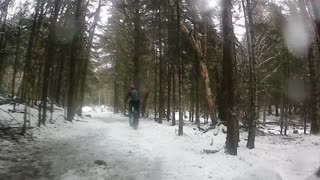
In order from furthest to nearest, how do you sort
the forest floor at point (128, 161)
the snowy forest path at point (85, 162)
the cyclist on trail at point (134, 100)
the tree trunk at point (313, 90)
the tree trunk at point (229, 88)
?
the tree trunk at point (313, 90) < the cyclist on trail at point (134, 100) < the tree trunk at point (229, 88) < the forest floor at point (128, 161) < the snowy forest path at point (85, 162)

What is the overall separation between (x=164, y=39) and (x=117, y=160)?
699 inches

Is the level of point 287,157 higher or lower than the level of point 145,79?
lower

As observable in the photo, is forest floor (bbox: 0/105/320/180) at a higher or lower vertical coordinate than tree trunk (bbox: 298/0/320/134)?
lower

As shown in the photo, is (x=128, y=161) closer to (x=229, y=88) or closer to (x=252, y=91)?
(x=229, y=88)

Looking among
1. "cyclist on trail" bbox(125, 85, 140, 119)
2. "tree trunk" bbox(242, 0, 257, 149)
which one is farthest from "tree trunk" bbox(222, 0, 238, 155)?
"cyclist on trail" bbox(125, 85, 140, 119)

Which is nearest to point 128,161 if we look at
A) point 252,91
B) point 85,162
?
point 85,162

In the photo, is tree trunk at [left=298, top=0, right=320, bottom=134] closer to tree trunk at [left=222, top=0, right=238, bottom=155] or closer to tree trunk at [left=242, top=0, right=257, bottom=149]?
tree trunk at [left=242, top=0, right=257, bottom=149]

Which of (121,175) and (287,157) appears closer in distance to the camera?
(121,175)

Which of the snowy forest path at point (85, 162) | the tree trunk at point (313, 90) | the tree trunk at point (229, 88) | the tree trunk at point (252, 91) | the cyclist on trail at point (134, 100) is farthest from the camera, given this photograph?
the tree trunk at point (313, 90)

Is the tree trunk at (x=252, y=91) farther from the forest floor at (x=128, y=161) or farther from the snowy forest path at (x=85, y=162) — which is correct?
the snowy forest path at (x=85, y=162)

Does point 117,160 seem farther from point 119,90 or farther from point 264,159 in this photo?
point 119,90

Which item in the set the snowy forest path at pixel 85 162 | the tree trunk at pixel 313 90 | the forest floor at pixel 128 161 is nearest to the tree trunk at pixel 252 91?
the forest floor at pixel 128 161

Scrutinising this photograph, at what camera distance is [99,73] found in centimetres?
3984

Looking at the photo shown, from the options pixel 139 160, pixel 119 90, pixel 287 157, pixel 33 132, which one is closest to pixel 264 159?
pixel 287 157
